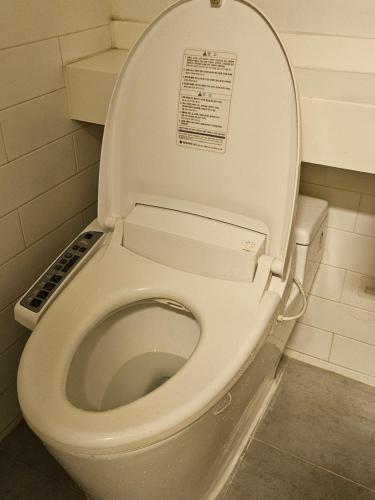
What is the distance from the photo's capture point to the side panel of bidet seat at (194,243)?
81cm

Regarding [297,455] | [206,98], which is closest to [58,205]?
[206,98]

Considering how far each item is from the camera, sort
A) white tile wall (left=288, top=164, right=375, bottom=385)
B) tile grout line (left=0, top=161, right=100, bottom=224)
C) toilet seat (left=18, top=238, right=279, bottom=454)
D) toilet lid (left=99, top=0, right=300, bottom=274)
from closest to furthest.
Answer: toilet seat (left=18, top=238, right=279, bottom=454)
toilet lid (left=99, top=0, right=300, bottom=274)
tile grout line (left=0, top=161, right=100, bottom=224)
white tile wall (left=288, top=164, right=375, bottom=385)

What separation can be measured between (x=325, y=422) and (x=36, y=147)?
3.12 ft

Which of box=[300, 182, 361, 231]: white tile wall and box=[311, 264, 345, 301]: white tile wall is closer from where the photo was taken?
box=[300, 182, 361, 231]: white tile wall

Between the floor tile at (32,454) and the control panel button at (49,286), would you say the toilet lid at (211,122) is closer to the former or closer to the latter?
the control panel button at (49,286)

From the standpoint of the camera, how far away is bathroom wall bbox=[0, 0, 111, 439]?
88cm

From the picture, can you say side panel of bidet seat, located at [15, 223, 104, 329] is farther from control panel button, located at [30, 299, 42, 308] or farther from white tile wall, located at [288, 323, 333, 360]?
white tile wall, located at [288, 323, 333, 360]

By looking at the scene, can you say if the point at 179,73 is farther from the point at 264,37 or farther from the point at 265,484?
the point at 265,484

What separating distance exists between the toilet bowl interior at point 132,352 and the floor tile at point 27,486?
27cm

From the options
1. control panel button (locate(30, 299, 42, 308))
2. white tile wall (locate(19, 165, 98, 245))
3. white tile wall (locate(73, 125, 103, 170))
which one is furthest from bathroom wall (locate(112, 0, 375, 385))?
control panel button (locate(30, 299, 42, 308))

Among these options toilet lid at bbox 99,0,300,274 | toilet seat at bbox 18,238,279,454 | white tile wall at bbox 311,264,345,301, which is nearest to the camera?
toilet seat at bbox 18,238,279,454

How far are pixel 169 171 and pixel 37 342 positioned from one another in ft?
1.30

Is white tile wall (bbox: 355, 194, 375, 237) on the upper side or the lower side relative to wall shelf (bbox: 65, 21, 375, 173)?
lower

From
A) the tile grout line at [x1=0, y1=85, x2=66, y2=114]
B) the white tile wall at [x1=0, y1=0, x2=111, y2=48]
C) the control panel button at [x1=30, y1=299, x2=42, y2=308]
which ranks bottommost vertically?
the control panel button at [x1=30, y1=299, x2=42, y2=308]
